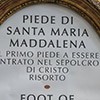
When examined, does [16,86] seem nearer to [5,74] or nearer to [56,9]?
[5,74]

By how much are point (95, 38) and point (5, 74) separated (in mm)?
338

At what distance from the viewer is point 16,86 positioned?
1.13m

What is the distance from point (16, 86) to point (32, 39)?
0.56 ft

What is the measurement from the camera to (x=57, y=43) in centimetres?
115

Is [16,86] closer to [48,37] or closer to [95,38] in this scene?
[48,37]

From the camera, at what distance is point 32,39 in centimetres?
114

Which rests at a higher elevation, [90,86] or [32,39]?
[32,39]

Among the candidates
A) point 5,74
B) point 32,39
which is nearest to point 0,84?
point 5,74

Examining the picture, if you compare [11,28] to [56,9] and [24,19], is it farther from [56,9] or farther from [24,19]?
[56,9]

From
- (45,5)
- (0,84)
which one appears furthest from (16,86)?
(45,5)

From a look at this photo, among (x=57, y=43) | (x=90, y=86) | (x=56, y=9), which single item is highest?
(x=56, y=9)

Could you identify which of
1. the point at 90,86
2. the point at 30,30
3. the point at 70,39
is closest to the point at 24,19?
the point at 30,30

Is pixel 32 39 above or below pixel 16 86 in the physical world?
above

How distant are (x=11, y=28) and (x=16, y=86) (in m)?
0.20
